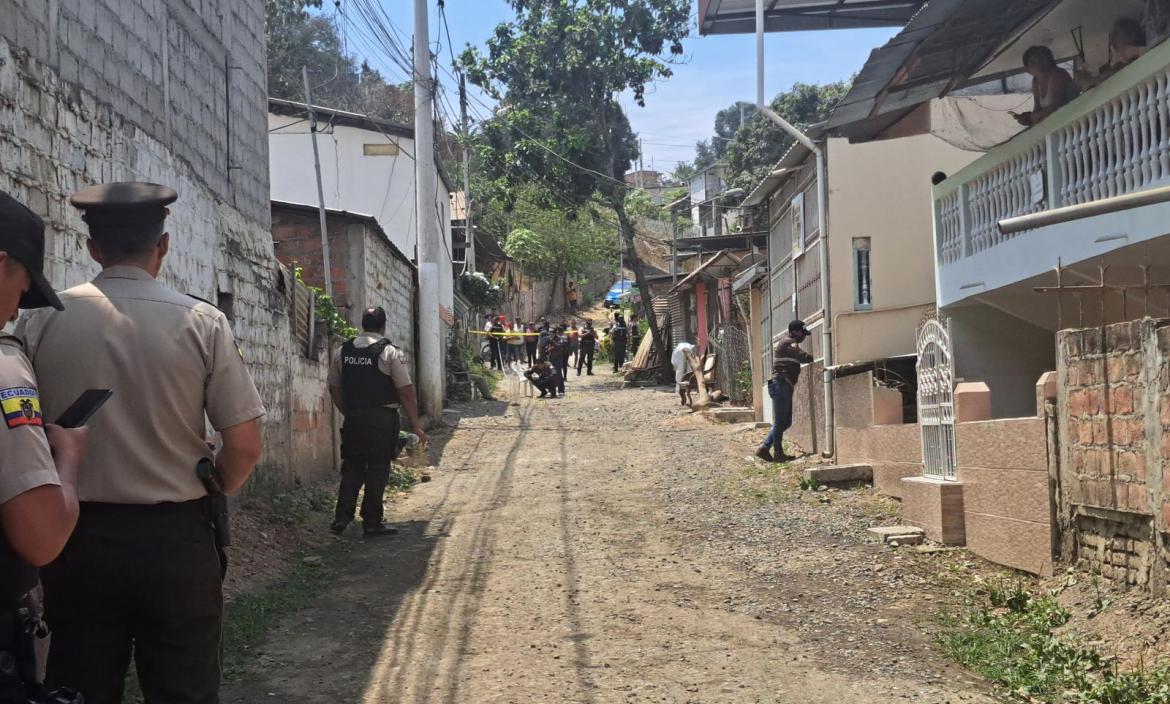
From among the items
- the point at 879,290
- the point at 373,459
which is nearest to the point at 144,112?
the point at 373,459

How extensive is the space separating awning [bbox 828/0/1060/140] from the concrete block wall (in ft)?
16.9

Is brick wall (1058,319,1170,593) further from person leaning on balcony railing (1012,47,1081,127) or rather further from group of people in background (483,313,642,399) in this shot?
group of people in background (483,313,642,399)

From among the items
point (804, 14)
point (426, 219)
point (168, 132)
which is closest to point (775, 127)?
point (426, 219)

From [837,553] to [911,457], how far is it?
2.42 meters

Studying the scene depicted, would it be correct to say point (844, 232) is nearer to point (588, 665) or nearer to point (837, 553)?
point (837, 553)

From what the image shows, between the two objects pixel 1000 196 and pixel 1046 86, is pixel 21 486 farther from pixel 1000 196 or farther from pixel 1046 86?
pixel 1000 196

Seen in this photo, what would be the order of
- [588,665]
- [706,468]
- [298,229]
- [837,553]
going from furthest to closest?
[298,229] < [706,468] < [837,553] < [588,665]

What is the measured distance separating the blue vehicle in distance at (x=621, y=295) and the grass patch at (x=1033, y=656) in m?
37.3

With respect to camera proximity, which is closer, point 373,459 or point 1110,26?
point 373,459

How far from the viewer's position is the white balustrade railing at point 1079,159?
268 inches

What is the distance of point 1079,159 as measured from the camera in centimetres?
790

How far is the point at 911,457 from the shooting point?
1012 cm

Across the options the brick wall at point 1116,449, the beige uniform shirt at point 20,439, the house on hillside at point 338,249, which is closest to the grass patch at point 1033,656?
the brick wall at point 1116,449

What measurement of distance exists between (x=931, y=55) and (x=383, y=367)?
199 inches
